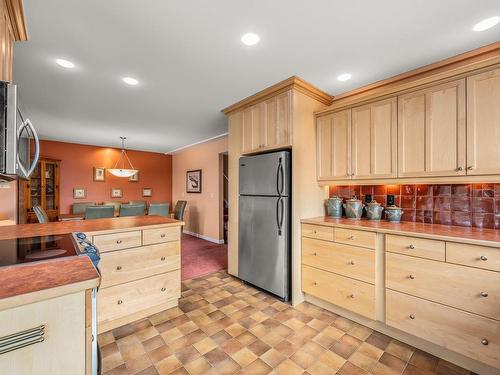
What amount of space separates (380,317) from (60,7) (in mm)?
3311

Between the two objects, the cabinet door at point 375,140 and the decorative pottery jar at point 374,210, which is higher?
the cabinet door at point 375,140

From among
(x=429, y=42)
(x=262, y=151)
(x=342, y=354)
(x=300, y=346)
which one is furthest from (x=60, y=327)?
(x=429, y=42)

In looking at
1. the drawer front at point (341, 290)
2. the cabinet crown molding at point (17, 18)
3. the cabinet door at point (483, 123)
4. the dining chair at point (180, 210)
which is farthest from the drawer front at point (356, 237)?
the dining chair at point (180, 210)

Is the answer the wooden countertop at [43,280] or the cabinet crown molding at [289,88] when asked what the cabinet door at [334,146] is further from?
the wooden countertop at [43,280]

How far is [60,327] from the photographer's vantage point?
786mm

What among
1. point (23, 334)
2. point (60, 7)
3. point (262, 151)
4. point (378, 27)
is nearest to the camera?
point (23, 334)

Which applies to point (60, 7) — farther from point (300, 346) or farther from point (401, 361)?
point (401, 361)

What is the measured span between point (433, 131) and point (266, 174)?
1.57 metres

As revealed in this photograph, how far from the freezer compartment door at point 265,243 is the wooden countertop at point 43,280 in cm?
181

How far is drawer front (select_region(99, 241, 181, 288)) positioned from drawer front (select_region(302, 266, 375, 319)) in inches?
56.1

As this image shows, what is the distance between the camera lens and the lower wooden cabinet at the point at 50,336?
0.70m

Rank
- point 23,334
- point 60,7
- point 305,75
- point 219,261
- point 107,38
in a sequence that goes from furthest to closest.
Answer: point 219,261 < point 305,75 < point 107,38 < point 60,7 < point 23,334

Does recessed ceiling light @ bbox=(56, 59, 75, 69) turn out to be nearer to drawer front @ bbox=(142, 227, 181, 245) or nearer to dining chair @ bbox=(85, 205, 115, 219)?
drawer front @ bbox=(142, 227, 181, 245)

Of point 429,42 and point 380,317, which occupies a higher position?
point 429,42
